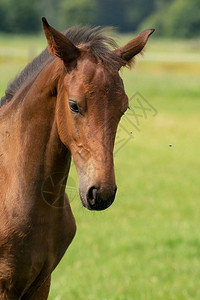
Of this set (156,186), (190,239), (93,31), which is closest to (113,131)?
(93,31)

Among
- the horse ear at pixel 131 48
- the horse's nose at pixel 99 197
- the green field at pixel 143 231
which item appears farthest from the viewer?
the green field at pixel 143 231

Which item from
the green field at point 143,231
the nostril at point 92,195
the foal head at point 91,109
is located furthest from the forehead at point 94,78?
the nostril at point 92,195

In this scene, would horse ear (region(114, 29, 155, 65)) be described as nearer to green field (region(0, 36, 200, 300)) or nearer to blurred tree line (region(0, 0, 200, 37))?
green field (region(0, 36, 200, 300))

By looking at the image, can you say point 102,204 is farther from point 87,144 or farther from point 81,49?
point 81,49

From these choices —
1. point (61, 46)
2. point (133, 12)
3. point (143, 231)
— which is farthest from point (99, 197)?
point (133, 12)

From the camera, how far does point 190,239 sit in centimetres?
757

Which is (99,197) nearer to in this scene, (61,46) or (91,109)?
(91,109)

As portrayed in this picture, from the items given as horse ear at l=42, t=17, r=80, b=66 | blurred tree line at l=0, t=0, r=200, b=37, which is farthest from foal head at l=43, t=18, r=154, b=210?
blurred tree line at l=0, t=0, r=200, b=37

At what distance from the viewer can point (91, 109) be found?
223cm

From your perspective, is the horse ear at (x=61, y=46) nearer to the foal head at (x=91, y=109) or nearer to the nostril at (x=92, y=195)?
the foal head at (x=91, y=109)

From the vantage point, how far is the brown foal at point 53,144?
223 centimetres

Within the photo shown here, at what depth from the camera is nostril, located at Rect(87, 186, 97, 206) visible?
215 cm

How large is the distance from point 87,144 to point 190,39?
5116 cm

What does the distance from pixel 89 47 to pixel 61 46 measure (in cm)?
17
